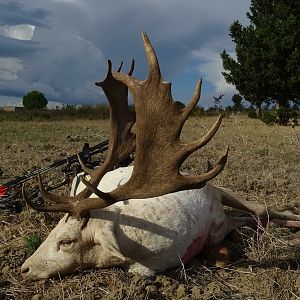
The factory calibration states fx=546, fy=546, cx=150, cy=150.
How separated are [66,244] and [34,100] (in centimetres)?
6152

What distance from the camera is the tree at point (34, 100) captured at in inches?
2472

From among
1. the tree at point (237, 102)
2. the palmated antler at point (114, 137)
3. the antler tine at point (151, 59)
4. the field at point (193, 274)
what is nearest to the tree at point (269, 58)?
the tree at point (237, 102)

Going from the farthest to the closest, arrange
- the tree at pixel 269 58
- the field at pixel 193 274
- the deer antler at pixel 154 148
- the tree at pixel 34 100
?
the tree at pixel 34 100 → the tree at pixel 269 58 → the field at pixel 193 274 → the deer antler at pixel 154 148

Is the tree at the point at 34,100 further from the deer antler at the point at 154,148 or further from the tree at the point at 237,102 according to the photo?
the deer antler at the point at 154,148

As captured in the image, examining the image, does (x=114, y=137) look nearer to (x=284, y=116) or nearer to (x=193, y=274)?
(x=193, y=274)

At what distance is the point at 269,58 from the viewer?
30812 millimetres

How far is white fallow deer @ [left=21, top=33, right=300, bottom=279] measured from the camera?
11.0 feet

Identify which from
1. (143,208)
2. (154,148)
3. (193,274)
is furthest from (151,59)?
(193,274)

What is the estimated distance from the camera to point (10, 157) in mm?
9297

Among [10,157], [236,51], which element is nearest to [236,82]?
[236,51]

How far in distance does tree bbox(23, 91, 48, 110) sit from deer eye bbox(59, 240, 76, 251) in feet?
197

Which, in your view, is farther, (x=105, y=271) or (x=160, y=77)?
(x=105, y=271)

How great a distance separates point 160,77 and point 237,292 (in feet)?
5.22

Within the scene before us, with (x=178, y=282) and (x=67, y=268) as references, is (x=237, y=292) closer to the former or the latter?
(x=178, y=282)
